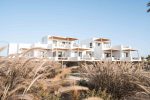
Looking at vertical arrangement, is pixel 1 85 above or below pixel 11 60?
below

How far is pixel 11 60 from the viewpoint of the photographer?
10.2 ft

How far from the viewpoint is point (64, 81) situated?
11.1 feet

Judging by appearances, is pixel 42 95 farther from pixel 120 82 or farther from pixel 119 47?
pixel 119 47

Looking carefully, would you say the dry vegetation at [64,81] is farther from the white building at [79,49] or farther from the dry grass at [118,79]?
the white building at [79,49]

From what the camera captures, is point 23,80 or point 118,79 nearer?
point 23,80

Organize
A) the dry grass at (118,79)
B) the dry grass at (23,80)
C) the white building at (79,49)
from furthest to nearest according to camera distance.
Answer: the white building at (79,49), the dry grass at (118,79), the dry grass at (23,80)

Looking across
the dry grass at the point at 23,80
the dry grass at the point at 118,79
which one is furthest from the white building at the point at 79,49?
the dry grass at the point at 23,80

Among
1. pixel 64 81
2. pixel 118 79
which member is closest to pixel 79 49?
pixel 118 79

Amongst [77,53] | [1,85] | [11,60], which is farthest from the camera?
[77,53]

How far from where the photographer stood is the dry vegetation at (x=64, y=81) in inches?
108

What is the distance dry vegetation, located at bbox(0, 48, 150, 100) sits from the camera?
2.73m

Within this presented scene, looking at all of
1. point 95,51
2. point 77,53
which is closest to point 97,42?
point 95,51

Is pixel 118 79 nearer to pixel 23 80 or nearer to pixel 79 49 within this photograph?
pixel 23 80

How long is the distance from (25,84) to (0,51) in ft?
2.08
